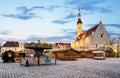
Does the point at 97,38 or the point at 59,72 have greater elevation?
the point at 97,38

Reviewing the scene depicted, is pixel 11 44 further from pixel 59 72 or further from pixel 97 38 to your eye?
pixel 59 72

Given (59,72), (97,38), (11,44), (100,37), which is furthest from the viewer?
(11,44)

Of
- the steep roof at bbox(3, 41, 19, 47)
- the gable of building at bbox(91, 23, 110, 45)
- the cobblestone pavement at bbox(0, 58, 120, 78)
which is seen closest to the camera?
the cobblestone pavement at bbox(0, 58, 120, 78)

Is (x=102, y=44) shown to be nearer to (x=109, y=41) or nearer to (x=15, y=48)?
(x=109, y=41)

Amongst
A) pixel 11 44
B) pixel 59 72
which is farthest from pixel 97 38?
pixel 59 72

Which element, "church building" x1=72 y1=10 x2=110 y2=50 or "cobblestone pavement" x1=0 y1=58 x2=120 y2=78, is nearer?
"cobblestone pavement" x1=0 y1=58 x2=120 y2=78

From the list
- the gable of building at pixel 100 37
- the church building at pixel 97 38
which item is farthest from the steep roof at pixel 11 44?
the gable of building at pixel 100 37

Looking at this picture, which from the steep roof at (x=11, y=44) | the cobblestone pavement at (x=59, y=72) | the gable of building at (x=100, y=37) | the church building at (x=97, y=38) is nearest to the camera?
the cobblestone pavement at (x=59, y=72)

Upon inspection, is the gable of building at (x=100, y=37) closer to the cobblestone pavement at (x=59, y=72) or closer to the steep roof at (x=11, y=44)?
the steep roof at (x=11, y=44)

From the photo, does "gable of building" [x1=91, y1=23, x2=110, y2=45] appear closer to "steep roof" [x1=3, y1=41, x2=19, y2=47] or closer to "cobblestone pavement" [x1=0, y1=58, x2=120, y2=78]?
"steep roof" [x1=3, y1=41, x2=19, y2=47]

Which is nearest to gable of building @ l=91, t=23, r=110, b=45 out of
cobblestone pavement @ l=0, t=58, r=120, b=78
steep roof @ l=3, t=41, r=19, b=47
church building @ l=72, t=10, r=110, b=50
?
church building @ l=72, t=10, r=110, b=50

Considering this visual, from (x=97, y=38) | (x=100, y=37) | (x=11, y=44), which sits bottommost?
(x=11, y=44)

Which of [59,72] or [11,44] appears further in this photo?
[11,44]

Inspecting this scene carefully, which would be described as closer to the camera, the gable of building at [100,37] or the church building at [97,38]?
the church building at [97,38]
